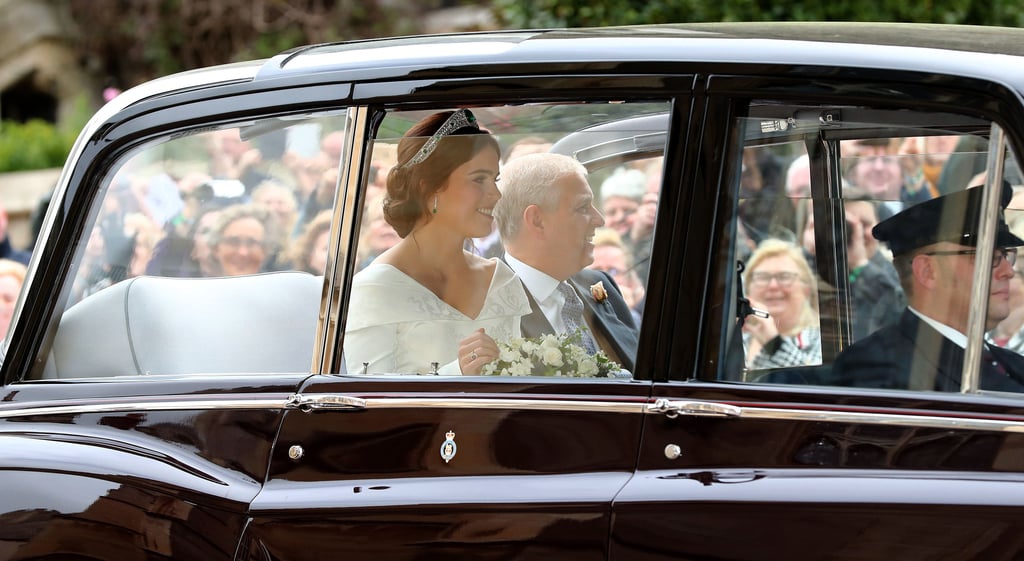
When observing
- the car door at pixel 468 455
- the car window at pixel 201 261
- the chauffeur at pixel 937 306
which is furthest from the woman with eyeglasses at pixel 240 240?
the chauffeur at pixel 937 306

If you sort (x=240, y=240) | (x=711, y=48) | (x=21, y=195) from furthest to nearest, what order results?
(x=21, y=195) → (x=240, y=240) → (x=711, y=48)

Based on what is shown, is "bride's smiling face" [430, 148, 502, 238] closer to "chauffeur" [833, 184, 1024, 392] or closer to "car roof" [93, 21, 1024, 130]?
"car roof" [93, 21, 1024, 130]

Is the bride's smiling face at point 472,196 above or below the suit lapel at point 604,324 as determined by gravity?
above

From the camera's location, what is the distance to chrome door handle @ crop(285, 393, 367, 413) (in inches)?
99.6

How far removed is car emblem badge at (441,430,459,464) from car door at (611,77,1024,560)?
373 millimetres

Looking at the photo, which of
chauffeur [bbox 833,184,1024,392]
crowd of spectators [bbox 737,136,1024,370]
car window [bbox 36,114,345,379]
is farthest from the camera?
car window [bbox 36,114,345,379]

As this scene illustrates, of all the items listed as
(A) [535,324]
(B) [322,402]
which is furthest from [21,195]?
(A) [535,324]

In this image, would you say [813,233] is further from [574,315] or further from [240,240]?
[240,240]

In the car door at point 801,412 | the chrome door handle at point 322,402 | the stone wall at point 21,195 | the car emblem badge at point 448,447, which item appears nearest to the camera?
the car door at point 801,412

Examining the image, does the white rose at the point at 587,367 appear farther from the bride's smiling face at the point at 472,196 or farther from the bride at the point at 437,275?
the bride's smiling face at the point at 472,196

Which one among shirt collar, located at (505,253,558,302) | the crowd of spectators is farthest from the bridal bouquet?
the crowd of spectators

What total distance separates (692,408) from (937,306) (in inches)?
19.6

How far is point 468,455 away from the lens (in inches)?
95.2

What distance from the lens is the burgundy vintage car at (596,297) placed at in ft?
7.11
